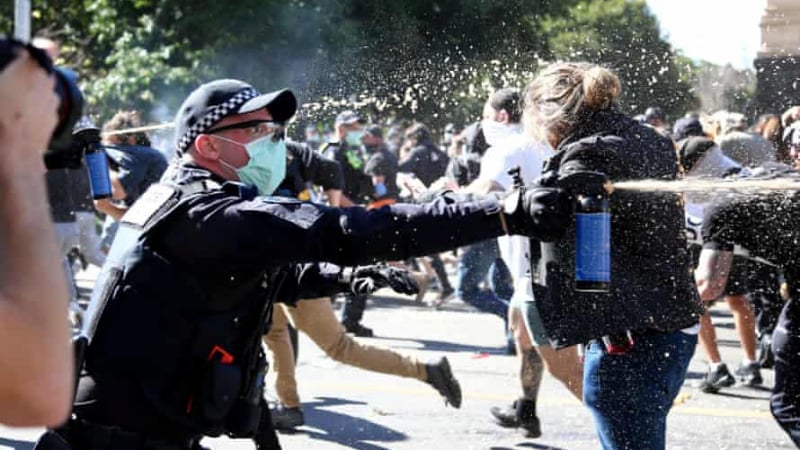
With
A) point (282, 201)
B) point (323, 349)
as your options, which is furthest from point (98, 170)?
point (282, 201)

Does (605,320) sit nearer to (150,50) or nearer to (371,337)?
(371,337)

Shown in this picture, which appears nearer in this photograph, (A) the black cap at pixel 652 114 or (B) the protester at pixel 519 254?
(B) the protester at pixel 519 254

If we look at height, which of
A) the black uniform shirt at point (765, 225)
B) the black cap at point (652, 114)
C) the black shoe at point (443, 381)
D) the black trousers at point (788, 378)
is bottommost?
the black shoe at point (443, 381)

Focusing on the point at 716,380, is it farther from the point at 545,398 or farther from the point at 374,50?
the point at 374,50

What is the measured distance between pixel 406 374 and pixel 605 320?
2.44 meters

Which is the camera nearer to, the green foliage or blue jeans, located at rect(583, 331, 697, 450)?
blue jeans, located at rect(583, 331, 697, 450)

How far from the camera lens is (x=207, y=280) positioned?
2.90 meters

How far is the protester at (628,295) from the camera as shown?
3.57 m

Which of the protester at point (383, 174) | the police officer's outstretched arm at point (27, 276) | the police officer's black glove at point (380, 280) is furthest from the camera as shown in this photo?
the protester at point (383, 174)

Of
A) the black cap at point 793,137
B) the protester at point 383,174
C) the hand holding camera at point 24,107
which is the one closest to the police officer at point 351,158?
the protester at point 383,174

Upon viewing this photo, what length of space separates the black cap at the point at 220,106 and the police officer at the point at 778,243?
7.49ft

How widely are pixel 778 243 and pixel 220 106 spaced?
2.59 meters

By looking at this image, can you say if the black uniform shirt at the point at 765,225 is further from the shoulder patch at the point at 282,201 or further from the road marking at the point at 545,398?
the shoulder patch at the point at 282,201

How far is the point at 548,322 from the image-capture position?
373 cm
